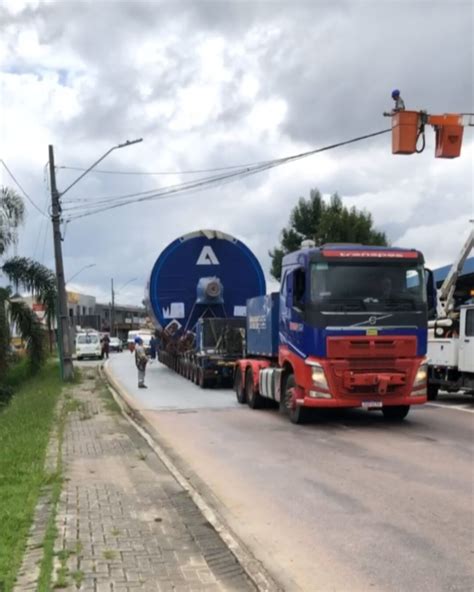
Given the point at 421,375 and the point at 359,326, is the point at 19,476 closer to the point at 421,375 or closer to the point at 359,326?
the point at 359,326

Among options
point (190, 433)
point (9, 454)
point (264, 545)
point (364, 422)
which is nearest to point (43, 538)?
point (264, 545)

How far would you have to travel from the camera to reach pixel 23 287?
88.5ft

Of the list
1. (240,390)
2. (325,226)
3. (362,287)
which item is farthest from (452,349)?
(325,226)

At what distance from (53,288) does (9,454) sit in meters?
18.4

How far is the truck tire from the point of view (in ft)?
43.2

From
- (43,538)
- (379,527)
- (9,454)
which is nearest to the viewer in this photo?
(43,538)

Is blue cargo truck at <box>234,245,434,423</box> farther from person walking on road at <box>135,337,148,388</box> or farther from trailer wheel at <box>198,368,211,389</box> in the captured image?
person walking on road at <box>135,337,148,388</box>

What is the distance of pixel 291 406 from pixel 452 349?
17.9 ft

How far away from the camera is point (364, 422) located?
1362 centimetres

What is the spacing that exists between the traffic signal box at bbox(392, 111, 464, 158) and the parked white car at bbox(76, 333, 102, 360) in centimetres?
3851

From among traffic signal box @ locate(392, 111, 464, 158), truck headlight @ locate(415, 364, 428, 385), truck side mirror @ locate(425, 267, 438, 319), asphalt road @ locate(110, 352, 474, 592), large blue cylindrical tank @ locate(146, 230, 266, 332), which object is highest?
traffic signal box @ locate(392, 111, 464, 158)

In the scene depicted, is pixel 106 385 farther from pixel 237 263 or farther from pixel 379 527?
pixel 379 527

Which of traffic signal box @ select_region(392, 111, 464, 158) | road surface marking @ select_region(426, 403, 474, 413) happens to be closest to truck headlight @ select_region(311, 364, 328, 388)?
traffic signal box @ select_region(392, 111, 464, 158)

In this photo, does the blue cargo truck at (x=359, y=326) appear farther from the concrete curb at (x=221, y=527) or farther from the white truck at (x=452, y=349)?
the white truck at (x=452, y=349)
